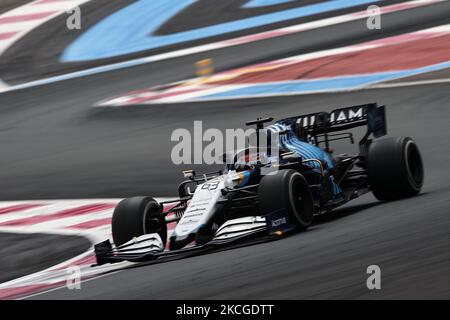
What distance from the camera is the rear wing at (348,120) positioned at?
419 inches

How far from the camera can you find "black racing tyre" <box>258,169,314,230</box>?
28.0ft

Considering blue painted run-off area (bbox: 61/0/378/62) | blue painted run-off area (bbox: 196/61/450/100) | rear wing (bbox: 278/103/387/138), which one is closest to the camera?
rear wing (bbox: 278/103/387/138)

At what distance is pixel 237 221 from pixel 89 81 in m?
12.6

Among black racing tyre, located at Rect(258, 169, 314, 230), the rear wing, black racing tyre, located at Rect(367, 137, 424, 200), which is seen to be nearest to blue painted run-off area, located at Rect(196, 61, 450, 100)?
the rear wing

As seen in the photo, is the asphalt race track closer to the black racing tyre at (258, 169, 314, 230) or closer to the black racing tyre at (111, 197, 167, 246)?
the black racing tyre at (258, 169, 314, 230)

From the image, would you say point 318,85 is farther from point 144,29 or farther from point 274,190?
point 274,190

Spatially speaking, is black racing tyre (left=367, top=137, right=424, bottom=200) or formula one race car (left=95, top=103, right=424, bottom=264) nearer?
formula one race car (left=95, top=103, right=424, bottom=264)

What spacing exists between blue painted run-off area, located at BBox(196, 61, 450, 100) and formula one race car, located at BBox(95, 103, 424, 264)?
610 centimetres

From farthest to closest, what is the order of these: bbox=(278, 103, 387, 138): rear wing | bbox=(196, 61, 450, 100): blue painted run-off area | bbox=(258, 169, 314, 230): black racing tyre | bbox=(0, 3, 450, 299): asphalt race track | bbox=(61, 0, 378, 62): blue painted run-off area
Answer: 1. bbox=(61, 0, 378, 62): blue painted run-off area
2. bbox=(196, 61, 450, 100): blue painted run-off area
3. bbox=(278, 103, 387, 138): rear wing
4. bbox=(258, 169, 314, 230): black racing tyre
5. bbox=(0, 3, 450, 299): asphalt race track

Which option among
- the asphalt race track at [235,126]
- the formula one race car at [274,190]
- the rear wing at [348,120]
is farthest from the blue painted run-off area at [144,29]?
the formula one race car at [274,190]

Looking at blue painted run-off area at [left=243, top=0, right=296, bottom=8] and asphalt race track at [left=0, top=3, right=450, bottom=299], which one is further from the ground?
blue painted run-off area at [left=243, top=0, right=296, bottom=8]

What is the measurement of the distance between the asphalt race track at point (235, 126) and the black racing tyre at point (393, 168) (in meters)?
0.14

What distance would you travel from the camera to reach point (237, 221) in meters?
8.67
